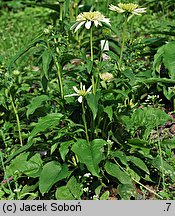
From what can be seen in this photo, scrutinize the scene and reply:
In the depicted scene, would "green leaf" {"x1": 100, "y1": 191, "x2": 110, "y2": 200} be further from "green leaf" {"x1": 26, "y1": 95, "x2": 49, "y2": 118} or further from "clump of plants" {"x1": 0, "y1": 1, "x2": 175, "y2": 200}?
"green leaf" {"x1": 26, "y1": 95, "x2": 49, "y2": 118}

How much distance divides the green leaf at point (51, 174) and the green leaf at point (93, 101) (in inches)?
18.1

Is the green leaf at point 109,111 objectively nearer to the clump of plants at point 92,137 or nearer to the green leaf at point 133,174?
the clump of plants at point 92,137

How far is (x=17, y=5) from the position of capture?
7500mm

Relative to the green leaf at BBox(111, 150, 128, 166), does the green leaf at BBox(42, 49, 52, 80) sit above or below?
above

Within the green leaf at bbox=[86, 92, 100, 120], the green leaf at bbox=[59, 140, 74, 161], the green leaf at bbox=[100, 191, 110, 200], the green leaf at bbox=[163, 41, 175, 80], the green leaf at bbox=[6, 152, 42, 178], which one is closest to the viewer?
the green leaf at bbox=[86, 92, 100, 120]

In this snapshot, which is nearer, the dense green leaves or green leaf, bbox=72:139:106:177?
green leaf, bbox=72:139:106:177

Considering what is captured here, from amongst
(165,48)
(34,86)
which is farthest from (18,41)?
(165,48)

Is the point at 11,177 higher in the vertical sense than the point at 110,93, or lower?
lower

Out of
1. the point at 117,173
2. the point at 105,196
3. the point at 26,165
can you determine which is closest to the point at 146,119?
the point at 117,173

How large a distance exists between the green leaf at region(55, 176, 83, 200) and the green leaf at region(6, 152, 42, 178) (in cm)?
20

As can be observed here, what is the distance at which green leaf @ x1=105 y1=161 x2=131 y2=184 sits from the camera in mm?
3062

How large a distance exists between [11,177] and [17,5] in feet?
14.8

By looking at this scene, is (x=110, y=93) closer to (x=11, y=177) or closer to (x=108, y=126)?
(x=108, y=126)

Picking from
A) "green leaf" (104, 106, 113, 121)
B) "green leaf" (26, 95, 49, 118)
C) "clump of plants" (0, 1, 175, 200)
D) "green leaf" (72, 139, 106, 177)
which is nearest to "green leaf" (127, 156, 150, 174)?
"clump of plants" (0, 1, 175, 200)
